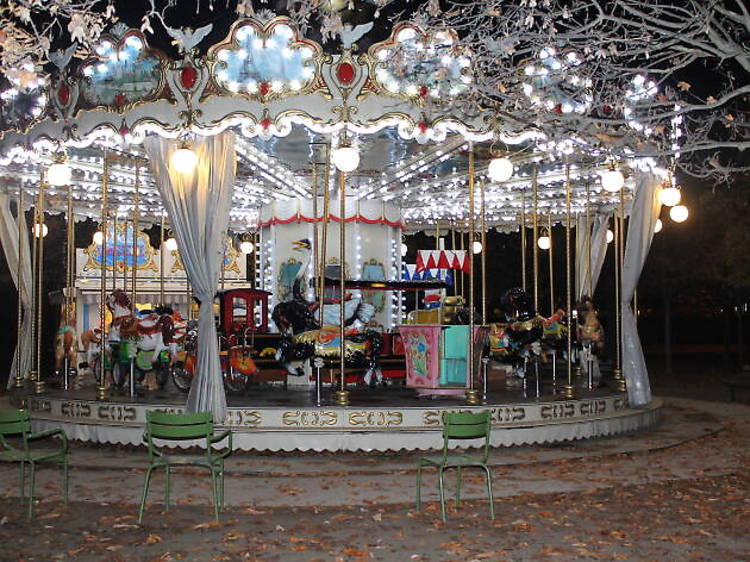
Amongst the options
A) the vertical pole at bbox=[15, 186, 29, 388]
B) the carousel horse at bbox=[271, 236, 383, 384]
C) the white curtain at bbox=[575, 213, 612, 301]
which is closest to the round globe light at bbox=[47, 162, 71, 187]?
the vertical pole at bbox=[15, 186, 29, 388]

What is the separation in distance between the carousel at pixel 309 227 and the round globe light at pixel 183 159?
0.10ft

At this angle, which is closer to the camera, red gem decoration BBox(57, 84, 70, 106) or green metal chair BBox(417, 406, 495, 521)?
green metal chair BBox(417, 406, 495, 521)

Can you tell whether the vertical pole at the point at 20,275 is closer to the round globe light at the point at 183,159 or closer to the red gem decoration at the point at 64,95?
the red gem decoration at the point at 64,95

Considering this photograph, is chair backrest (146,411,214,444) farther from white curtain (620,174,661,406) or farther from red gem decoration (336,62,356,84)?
white curtain (620,174,661,406)

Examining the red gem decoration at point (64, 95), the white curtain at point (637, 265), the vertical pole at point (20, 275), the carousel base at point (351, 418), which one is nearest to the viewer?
the carousel base at point (351, 418)

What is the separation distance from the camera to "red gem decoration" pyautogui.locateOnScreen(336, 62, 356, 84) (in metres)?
11.2

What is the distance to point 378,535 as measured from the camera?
761 cm

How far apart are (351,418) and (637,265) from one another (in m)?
5.26

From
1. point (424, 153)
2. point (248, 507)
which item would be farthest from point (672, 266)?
point (248, 507)

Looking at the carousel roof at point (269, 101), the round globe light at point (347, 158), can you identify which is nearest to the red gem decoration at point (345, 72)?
the carousel roof at point (269, 101)

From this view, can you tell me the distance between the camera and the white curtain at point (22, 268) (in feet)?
50.9

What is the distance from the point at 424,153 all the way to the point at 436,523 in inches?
301

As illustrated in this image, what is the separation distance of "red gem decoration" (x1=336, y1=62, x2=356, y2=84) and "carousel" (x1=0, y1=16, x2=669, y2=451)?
37mm

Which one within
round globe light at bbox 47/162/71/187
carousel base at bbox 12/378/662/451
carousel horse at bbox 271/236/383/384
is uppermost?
round globe light at bbox 47/162/71/187
